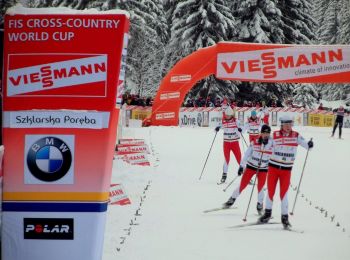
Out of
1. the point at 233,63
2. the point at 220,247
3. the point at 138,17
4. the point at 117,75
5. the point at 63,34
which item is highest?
the point at 138,17

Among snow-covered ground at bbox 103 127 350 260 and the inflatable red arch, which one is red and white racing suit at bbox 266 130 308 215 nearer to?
snow-covered ground at bbox 103 127 350 260

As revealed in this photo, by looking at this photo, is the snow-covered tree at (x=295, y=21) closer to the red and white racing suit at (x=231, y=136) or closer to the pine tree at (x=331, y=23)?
the pine tree at (x=331, y=23)

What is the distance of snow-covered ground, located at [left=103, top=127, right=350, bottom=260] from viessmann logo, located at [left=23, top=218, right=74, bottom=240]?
2178mm

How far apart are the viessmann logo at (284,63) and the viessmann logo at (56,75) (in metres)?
22.1

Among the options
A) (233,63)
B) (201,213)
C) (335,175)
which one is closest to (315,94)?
(233,63)

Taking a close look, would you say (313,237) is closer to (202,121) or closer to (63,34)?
(63,34)

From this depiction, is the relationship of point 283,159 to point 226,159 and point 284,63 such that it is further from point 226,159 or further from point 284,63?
point 284,63

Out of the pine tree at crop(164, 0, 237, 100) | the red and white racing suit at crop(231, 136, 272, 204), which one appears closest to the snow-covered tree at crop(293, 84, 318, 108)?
the pine tree at crop(164, 0, 237, 100)

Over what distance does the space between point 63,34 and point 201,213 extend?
5790mm

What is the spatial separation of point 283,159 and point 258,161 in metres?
1.04

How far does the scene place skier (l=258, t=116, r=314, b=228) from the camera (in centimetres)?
815

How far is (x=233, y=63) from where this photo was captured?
25.6 meters

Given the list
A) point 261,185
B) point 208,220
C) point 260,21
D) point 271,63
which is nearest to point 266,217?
point 261,185

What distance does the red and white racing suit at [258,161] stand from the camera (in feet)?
29.3
